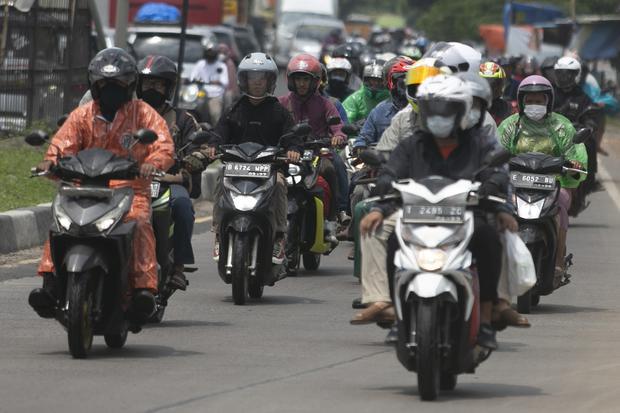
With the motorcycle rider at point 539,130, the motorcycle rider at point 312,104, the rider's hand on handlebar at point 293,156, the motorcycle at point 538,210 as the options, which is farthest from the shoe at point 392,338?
the motorcycle rider at point 312,104

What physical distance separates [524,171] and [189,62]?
2188 centimetres

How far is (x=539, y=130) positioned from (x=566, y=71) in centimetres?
630

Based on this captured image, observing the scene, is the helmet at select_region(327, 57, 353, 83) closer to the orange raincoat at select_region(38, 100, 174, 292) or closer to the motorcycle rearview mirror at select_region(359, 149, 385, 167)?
the orange raincoat at select_region(38, 100, 174, 292)

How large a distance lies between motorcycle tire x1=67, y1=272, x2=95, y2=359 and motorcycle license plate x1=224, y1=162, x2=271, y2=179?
316 centimetres

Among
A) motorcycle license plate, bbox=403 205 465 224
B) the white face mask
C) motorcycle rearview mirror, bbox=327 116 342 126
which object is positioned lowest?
motorcycle rearview mirror, bbox=327 116 342 126

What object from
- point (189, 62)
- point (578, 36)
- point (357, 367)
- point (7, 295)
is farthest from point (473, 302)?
point (578, 36)

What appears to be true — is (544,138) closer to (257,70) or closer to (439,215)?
(257,70)

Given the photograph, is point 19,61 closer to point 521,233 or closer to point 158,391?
point 521,233

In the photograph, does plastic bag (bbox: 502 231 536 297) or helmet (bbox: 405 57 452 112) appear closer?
plastic bag (bbox: 502 231 536 297)

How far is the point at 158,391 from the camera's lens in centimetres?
875

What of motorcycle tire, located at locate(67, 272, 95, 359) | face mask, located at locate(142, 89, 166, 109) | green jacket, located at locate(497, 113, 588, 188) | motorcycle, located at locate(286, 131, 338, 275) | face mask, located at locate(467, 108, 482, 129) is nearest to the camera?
face mask, located at locate(467, 108, 482, 129)

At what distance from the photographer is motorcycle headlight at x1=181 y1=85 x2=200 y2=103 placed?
98.8 ft

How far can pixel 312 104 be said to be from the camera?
15.3 metres

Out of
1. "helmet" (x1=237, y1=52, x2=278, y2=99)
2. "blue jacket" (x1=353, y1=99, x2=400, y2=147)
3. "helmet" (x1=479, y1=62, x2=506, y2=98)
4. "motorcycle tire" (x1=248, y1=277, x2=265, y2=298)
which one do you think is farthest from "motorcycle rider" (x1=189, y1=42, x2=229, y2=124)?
"motorcycle tire" (x1=248, y1=277, x2=265, y2=298)
